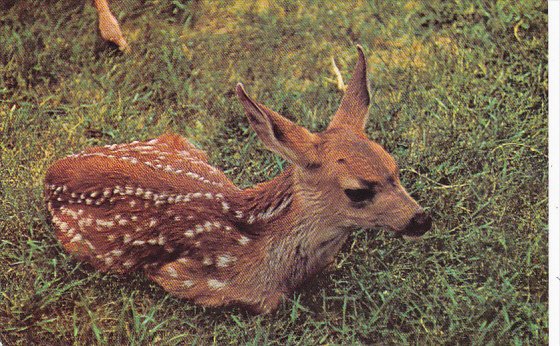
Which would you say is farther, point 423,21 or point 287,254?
point 423,21

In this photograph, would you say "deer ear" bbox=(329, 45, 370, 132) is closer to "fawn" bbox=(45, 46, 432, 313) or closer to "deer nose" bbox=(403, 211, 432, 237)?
"fawn" bbox=(45, 46, 432, 313)

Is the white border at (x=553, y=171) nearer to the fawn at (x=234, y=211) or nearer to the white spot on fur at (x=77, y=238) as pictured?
the fawn at (x=234, y=211)

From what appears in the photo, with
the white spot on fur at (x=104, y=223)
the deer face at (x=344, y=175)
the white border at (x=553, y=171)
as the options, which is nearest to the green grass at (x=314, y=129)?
the white border at (x=553, y=171)


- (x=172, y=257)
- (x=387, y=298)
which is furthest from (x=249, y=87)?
(x=387, y=298)

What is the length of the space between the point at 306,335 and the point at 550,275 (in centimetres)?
68

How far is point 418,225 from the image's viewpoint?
2.26m

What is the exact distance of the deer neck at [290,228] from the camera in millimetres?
2307

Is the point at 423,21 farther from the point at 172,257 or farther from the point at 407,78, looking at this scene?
the point at 172,257

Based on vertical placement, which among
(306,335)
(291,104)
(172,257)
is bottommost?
(306,335)

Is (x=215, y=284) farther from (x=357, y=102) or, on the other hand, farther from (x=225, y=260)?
(x=357, y=102)

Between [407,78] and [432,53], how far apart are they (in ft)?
0.40

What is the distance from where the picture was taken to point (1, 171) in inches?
104

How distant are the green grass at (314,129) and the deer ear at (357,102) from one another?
22 centimetres

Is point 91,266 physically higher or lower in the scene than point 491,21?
lower
